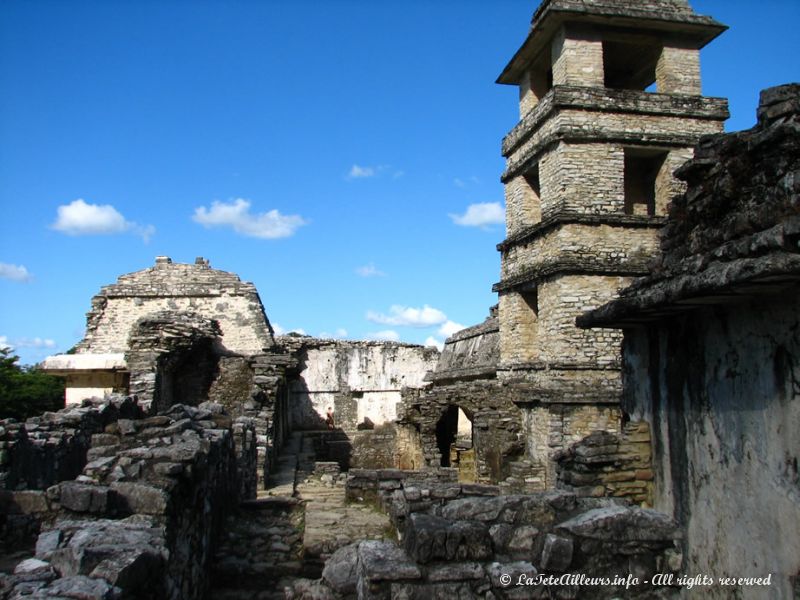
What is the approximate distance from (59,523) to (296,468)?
485 inches

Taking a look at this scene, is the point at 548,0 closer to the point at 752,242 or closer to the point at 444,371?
the point at 444,371

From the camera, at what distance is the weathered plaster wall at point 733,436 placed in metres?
3.90

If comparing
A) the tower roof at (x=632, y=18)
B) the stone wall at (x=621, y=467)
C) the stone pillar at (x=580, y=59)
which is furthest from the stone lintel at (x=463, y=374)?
the stone wall at (x=621, y=467)

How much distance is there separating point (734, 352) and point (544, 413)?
1032cm

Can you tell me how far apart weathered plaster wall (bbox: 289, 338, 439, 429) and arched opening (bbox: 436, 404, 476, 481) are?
13.7 feet

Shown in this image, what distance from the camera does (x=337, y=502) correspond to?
12.1 metres

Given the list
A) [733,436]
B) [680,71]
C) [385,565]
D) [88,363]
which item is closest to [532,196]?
[680,71]

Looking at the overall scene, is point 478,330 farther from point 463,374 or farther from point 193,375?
point 193,375

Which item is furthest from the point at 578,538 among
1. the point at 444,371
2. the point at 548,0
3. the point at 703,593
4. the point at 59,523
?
the point at 444,371

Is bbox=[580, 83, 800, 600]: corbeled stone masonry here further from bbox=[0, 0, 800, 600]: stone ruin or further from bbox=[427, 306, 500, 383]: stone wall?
bbox=[427, 306, 500, 383]: stone wall

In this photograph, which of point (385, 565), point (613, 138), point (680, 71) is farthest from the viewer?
point (680, 71)

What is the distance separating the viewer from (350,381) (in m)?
24.8

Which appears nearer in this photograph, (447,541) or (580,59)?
(447,541)

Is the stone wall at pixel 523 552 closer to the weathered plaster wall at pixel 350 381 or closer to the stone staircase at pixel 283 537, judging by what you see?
the stone staircase at pixel 283 537
